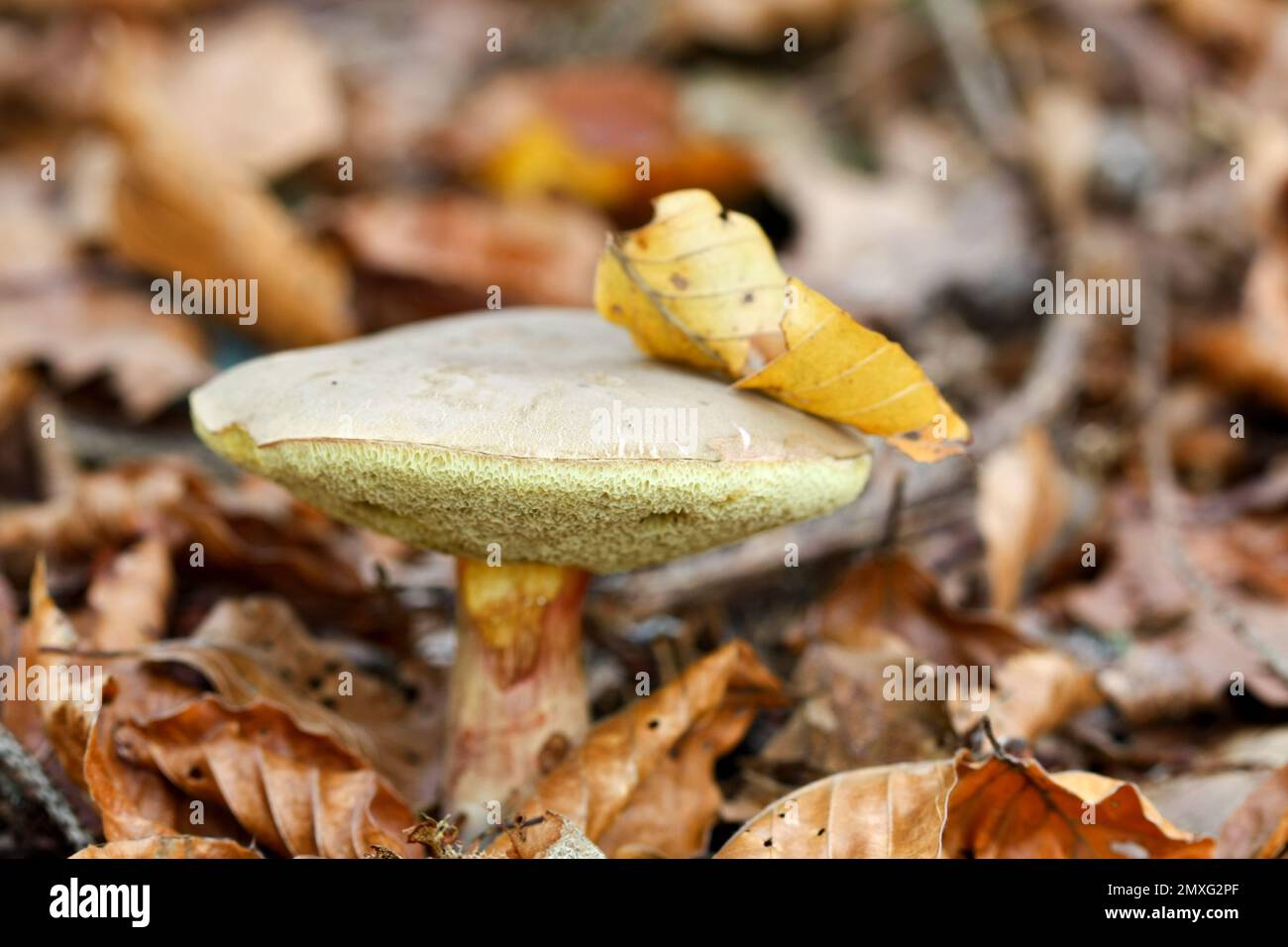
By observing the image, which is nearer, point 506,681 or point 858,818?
point 858,818

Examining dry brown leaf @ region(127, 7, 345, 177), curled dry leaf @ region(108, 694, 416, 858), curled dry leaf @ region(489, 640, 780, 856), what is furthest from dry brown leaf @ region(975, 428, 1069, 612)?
dry brown leaf @ region(127, 7, 345, 177)

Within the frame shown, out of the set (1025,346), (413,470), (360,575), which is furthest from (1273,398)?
(413,470)

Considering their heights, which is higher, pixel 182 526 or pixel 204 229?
pixel 204 229

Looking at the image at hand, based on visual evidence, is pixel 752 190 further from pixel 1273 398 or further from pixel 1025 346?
pixel 1273 398

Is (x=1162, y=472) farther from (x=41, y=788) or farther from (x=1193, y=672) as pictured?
(x=41, y=788)

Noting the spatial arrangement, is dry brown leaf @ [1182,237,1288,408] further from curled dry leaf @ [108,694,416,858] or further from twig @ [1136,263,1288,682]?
curled dry leaf @ [108,694,416,858]

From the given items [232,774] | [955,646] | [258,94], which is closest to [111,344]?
[258,94]
